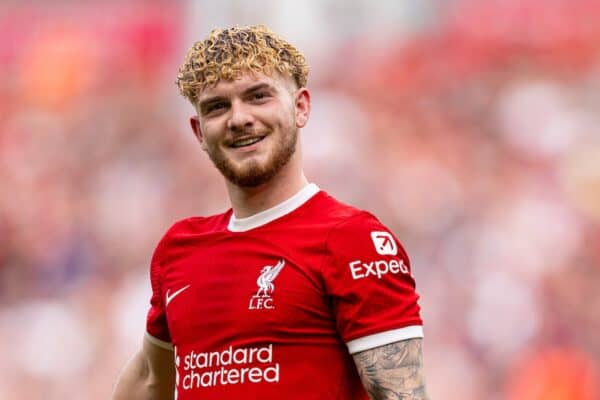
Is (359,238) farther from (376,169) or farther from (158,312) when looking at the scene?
(376,169)

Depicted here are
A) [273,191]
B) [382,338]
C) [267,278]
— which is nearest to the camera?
[382,338]

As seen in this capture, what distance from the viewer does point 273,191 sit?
8.14 ft

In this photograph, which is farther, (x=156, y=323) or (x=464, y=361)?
(x=464, y=361)

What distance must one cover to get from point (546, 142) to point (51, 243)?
11.2ft

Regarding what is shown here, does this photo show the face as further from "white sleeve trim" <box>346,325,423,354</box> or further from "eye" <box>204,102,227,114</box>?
"white sleeve trim" <box>346,325,423,354</box>

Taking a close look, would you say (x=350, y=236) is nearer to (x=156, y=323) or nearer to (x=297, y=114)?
(x=297, y=114)

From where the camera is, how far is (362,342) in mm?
2277

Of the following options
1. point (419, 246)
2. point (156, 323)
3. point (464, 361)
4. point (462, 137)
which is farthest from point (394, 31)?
point (156, 323)

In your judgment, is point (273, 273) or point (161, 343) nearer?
point (273, 273)

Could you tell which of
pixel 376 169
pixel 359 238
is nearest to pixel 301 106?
pixel 359 238

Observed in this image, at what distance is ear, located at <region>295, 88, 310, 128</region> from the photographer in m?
2.50

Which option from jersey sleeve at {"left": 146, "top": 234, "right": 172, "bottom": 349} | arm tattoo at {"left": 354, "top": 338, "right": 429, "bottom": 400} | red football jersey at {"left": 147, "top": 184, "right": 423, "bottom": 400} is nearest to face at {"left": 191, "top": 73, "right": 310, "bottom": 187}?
red football jersey at {"left": 147, "top": 184, "right": 423, "bottom": 400}

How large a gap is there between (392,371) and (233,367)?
33 cm

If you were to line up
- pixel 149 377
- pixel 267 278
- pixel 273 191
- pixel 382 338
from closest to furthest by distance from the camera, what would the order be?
1. pixel 382 338
2. pixel 267 278
3. pixel 273 191
4. pixel 149 377
